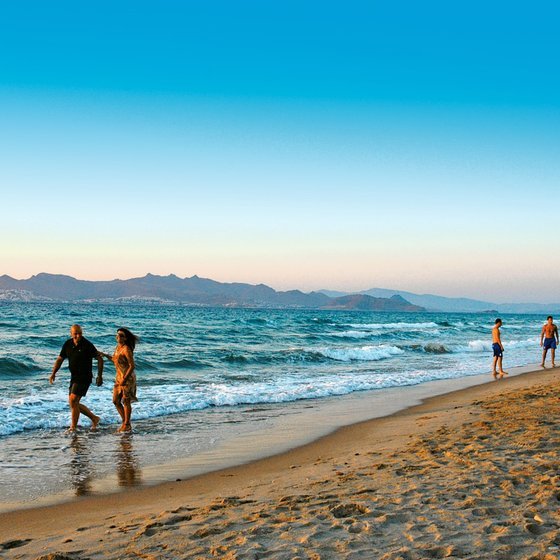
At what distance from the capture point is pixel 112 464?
23.3ft

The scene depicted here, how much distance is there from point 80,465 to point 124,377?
2.48m

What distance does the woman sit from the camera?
933 centimetres

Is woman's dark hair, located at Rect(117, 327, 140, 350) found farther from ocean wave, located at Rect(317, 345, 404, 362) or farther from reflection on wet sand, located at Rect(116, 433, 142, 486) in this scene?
ocean wave, located at Rect(317, 345, 404, 362)

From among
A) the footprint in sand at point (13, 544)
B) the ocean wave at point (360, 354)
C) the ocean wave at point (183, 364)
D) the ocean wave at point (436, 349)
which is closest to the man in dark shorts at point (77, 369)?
the footprint in sand at point (13, 544)

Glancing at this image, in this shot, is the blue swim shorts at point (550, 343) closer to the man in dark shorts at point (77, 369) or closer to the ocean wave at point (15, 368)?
the man in dark shorts at point (77, 369)

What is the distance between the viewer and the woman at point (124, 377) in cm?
933

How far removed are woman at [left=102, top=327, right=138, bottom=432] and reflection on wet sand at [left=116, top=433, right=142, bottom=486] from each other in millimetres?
771

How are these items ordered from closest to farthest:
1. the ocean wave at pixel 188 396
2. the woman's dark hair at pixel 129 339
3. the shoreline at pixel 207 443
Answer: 1. the shoreline at pixel 207 443
2. the woman's dark hair at pixel 129 339
3. the ocean wave at pixel 188 396

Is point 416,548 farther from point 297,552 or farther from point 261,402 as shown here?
point 261,402

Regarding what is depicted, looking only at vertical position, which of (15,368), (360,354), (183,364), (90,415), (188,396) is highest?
(90,415)

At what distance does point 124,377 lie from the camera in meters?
9.42

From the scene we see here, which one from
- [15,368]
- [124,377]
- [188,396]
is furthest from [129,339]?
[15,368]

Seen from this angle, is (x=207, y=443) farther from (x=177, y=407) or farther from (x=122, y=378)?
(x=177, y=407)

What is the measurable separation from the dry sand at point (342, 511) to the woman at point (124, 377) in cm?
301
